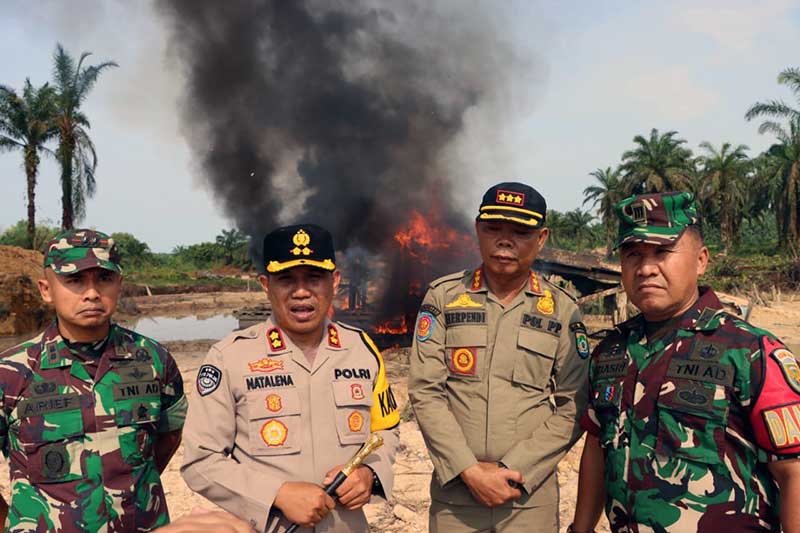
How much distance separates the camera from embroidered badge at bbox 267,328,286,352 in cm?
237

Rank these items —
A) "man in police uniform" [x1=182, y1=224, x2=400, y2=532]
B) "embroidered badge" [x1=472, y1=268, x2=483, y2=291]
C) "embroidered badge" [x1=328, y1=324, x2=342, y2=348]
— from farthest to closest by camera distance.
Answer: "embroidered badge" [x1=472, y1=268, x2=483, y2=291] → "embroidered badge" [x1=328, y1=324, x2=342, y2=348] → "man in police uniform" [x1=182, y1=224, x2=400, y2=532]

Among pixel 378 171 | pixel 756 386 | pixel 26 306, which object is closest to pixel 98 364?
pixel 756 386

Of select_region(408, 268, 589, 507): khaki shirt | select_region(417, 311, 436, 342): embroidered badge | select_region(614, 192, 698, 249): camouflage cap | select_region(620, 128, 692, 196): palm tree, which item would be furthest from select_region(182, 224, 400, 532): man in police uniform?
select_region(620, 128, 692, 196): palm tree

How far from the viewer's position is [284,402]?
2.29m

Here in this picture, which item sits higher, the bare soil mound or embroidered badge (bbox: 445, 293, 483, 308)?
the bare soil mound

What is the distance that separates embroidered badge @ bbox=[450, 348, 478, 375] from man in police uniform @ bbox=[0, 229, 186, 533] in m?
1.45

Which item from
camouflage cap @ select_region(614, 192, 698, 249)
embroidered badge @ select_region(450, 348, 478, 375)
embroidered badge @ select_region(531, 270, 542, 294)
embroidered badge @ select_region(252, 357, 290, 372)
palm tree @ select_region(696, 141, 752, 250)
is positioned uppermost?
palm tree @ select_region(696, 141, 752, 250)

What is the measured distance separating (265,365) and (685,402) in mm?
1600

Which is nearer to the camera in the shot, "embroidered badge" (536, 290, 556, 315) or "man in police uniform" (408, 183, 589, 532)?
"man in police uniform" (408, 183, 589, 532)

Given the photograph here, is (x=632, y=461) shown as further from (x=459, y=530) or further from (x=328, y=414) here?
(x=328, y=414)

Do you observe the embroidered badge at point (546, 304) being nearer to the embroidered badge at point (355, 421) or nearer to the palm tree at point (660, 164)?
the embroidered badge at point (355, 421)

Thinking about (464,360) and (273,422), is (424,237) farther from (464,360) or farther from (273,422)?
(273,422)

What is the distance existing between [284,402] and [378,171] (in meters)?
25.0

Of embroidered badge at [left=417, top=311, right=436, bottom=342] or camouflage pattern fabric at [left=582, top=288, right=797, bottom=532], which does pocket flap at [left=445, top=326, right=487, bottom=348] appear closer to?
embroidered badge at [left=417, top=311, right=436, bottom=342]
